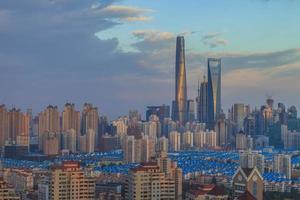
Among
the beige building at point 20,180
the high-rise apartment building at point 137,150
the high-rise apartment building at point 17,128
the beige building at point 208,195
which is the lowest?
the beige building at point 20,180

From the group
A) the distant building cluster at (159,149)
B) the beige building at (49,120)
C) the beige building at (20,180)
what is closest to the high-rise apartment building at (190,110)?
the distant building cluster at (159,149)

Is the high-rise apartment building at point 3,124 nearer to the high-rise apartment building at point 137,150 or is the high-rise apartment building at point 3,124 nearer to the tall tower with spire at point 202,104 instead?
the high-rise apartment building at point 137,150

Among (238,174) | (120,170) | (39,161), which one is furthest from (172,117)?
(238,174)

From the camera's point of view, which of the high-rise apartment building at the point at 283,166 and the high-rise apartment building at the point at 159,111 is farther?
the high-rise apartment building at the point at 159,111

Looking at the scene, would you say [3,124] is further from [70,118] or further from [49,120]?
[70,118]

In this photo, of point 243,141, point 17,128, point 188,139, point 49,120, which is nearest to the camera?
point 17,128

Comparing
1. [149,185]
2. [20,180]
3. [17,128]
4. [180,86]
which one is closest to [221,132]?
[180,86]

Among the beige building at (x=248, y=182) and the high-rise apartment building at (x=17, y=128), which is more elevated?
the high-rise apartment building at (x=17, y=128)
